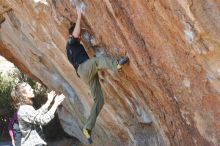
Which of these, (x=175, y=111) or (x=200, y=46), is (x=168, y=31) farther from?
(x=175, y=111)

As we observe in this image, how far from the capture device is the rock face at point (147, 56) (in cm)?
647

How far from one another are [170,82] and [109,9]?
1410mm

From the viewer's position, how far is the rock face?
255 inches

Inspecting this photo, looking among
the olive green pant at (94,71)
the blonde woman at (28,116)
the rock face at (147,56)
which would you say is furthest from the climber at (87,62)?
the blonde woman at (28,116)

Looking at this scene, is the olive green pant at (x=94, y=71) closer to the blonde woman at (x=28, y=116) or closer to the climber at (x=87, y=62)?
the climber at (x=87, y=62)

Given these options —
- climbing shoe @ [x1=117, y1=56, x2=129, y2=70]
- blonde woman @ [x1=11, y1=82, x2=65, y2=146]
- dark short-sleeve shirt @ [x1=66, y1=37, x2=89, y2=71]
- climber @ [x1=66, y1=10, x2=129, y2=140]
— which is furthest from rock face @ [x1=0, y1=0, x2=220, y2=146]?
blonde woman @ [x1=11, y1=82, x2=65, y2=146]

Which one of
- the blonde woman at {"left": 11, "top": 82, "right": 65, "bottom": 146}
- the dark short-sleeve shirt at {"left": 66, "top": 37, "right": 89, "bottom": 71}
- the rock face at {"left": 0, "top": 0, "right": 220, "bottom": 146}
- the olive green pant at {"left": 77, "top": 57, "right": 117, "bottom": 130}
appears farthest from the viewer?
→ the blonde woman at {"left": 11, "top": 82, "right": 65, "bottom": 146}

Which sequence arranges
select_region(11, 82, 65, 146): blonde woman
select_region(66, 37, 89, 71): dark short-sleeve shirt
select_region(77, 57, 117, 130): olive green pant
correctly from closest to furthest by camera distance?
select_region(77, 57, 117, 130): olive green pant → select_region(66, 37, 89, 71): dark short-sleeve shirt → select_region(11, 82, 65, 146): blonde woman

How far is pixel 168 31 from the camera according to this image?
6.76 metres

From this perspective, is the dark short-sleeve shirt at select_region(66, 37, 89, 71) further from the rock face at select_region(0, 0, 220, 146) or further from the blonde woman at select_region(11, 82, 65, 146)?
the blonde woman at select_region(11, 82, 65, 146)

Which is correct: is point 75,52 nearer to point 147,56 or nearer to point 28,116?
point 147,56

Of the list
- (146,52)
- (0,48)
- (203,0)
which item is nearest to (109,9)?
(146,52)

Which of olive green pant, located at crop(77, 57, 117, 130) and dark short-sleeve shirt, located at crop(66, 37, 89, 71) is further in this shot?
dark short-sleeve shirt, located at crop(66, 37, 89, 71)

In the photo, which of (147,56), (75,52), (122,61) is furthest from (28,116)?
(147,56)
